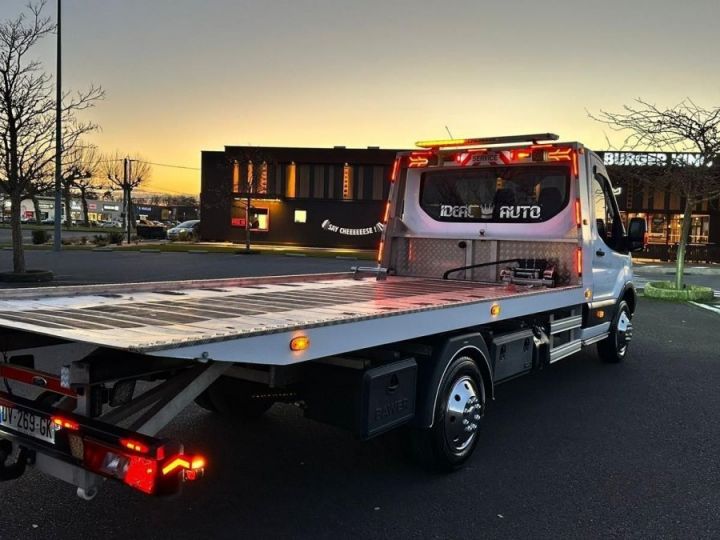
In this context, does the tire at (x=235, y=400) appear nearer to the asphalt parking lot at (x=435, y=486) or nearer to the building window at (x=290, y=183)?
the asphalt parking lot at (x=435, y=486)

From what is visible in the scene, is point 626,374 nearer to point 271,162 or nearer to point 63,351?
point 63,351

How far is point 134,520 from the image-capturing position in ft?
11.4

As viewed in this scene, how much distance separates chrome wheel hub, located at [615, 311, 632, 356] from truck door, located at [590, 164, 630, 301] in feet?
1.59

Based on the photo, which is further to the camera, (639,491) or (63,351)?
(639,491)

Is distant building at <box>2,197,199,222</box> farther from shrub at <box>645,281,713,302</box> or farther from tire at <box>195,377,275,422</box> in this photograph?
tire at <box>195,377,275,422</box>

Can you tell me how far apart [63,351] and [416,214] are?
16.8 ft

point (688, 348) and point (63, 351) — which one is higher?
point (63, 351)

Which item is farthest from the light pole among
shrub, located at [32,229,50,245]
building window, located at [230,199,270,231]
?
building window, located at [230,199,270,231]

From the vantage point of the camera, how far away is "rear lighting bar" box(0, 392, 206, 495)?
8.51 feet

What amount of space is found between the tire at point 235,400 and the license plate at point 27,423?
1132 millimetres

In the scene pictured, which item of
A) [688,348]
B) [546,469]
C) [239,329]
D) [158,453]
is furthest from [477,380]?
[688,348]

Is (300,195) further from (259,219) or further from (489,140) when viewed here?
(489,140)

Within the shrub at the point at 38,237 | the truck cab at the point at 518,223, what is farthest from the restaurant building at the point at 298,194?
the truck cab at the point at 518,223

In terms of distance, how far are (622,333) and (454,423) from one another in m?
4.50
